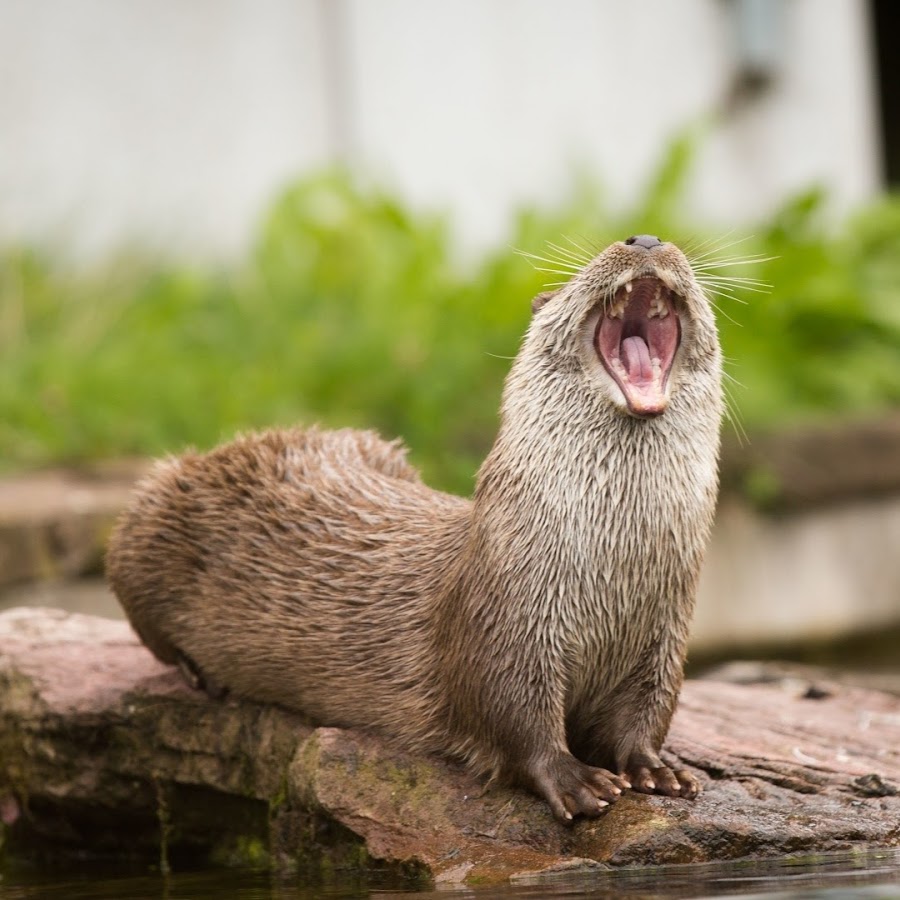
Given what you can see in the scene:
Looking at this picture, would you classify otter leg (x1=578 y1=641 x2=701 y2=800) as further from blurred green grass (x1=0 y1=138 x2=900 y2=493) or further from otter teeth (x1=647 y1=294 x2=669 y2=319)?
blurred green grass (x1=0 y1=138 x2=900 y2=493)

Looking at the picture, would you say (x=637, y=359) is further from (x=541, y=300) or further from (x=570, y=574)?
(x=570, y=574)

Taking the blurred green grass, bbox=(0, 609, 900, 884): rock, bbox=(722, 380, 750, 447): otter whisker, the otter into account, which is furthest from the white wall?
the otter

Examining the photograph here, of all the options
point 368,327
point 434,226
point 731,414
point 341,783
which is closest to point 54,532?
point 731,414

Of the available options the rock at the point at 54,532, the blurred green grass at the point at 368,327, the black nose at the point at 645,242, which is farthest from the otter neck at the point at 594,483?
the blurred green grass at the point at 368,327

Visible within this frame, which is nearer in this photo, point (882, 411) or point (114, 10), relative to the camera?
point (882, 411)

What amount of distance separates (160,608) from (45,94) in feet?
19.9

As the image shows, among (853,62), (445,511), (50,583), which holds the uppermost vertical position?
(853,62)

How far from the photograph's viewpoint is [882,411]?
852 cm

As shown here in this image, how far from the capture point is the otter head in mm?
3365

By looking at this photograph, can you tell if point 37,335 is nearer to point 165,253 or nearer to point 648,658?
point 165,253

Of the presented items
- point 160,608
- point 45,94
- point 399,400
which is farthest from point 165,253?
point 160,608

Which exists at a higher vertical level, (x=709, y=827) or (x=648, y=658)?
(x=648, y=658)

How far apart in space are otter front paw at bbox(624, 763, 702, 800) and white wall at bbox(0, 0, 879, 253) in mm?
6505

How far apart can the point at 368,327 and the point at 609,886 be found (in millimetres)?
5555
